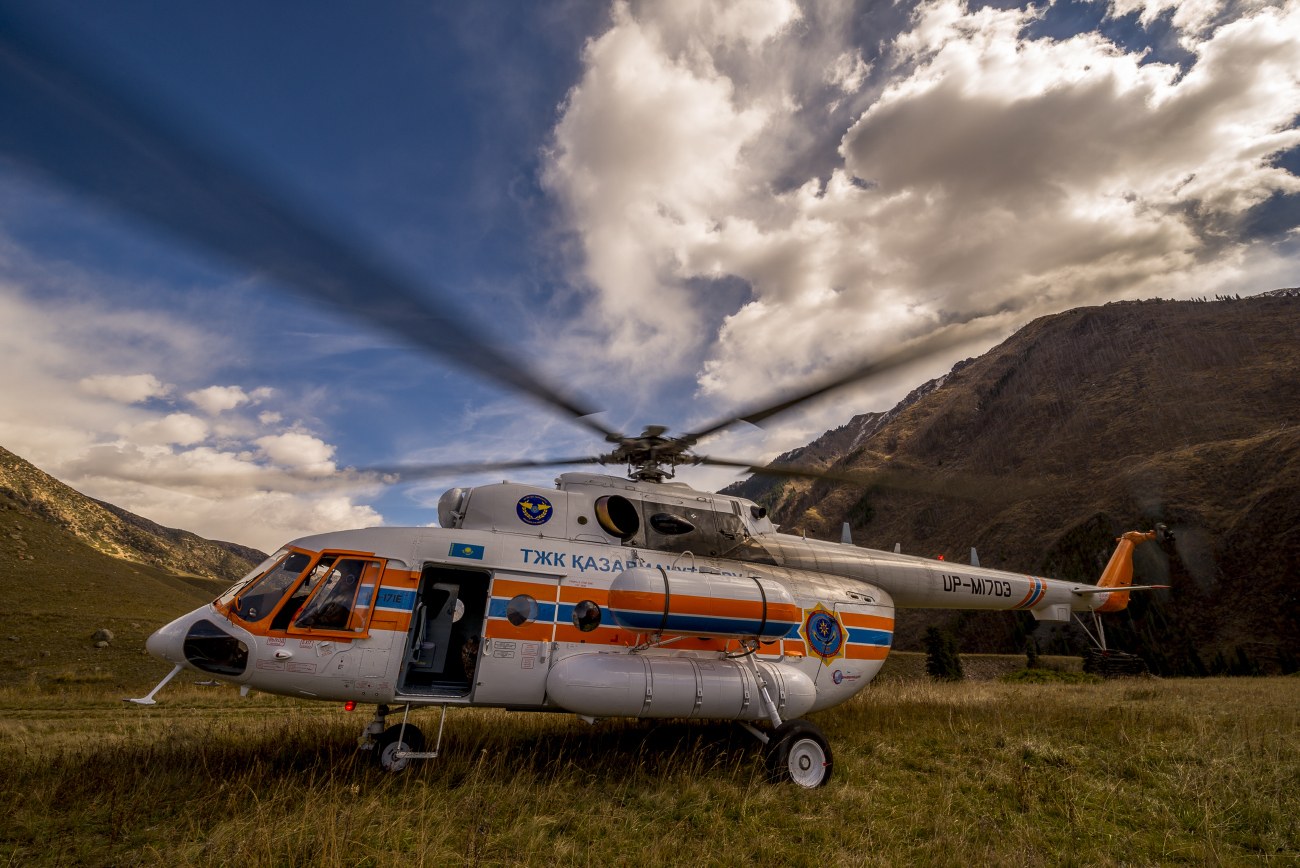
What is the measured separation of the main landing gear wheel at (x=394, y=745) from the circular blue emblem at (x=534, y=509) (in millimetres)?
3046

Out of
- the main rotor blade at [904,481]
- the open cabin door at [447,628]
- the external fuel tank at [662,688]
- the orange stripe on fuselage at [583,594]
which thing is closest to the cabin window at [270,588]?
the open cabin door at [447,628]

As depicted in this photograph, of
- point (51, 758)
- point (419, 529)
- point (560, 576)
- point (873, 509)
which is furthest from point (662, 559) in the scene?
point (873, 509)

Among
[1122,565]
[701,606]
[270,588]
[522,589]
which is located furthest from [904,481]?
[1122,565]

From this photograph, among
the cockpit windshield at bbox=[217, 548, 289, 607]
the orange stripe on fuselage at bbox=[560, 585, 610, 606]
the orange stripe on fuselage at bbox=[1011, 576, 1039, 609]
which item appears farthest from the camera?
the orange stripe on fuselage at bbox=[1011, 576, 1039, 609]

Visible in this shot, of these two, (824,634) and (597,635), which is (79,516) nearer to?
(597,635)

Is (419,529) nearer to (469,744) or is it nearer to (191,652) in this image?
(191,652)

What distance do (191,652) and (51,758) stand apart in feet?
8.06

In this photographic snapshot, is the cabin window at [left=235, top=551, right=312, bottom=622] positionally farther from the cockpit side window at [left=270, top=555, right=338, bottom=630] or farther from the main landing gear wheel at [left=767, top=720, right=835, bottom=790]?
the main landing gear wheel at [left=767, top=720, right=835, bottom=790]

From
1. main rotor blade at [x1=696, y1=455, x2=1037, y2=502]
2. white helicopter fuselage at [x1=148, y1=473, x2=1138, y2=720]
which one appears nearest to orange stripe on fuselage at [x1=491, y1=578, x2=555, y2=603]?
white helicopter fuselage at [x1=148, y1=473, x2=1138, y2=720]

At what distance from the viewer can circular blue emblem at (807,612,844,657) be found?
9328mm

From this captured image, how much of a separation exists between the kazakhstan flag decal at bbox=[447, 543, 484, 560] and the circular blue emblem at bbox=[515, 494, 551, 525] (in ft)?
2.85

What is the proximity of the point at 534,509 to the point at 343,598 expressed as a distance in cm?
272

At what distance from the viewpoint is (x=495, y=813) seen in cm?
576

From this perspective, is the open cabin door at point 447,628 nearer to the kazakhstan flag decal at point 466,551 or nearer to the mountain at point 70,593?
the kazakhstan flag decal at point 466,551
